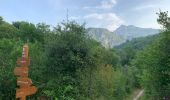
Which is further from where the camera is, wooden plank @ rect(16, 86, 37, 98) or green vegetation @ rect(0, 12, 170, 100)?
green vegetation @ rect(0, 12, 170, 100)

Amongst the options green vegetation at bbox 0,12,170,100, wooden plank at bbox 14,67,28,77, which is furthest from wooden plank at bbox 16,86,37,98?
green vegetation at bbox 0,12,170,100

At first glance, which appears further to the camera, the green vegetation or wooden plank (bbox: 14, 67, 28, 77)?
the green vegetation

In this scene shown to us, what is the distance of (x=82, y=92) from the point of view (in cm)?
2338

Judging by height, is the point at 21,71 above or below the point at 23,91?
above

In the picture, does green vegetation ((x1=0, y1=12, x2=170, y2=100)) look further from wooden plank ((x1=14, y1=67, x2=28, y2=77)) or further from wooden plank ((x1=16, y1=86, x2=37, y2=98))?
wooden plank ((x1=14, y1=67, x2=28, y2=77))

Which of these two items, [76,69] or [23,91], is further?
[76,69]

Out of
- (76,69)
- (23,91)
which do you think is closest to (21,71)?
(23,91)

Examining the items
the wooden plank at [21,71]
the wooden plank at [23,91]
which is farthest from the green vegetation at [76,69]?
the wooden plank at [21,71]

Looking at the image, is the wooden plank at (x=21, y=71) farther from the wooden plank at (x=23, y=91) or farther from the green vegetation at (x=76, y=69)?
the green vegetation at (x=76, y=69)

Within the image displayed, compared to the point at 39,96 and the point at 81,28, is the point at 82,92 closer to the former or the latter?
the point at 39,96

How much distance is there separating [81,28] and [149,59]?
16.8ft

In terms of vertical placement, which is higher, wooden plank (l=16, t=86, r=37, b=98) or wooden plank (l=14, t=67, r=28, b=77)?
wooden plank (l=14, t=67, r=28, b=77)

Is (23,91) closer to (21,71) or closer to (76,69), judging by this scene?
(21,71)

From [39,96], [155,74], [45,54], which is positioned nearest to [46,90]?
[39,96]
